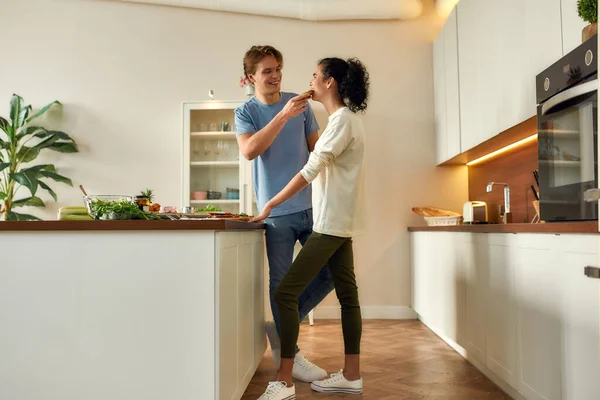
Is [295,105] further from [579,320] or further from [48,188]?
[48,188]

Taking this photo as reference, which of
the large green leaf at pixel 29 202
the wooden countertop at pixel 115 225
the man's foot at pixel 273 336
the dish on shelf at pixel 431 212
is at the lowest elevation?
the man's foot at pixel 273 336

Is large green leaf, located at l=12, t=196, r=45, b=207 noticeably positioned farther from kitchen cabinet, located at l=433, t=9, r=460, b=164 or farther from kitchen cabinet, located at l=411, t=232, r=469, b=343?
kitchen cabinet, located at l=433, t=9, r=460, b=164

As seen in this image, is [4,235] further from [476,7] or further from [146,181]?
[146,181]

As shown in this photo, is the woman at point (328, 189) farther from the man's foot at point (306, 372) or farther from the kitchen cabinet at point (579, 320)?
the kitchen cabinet at point (579, 320)

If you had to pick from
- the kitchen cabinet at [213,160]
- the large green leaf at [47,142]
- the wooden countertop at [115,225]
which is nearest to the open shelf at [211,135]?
the kitchen cabinet at [213,160]

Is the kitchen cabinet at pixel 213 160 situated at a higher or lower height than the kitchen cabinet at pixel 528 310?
higher

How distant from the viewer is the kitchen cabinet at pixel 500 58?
2639 millimetres

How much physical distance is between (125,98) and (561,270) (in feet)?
13.8

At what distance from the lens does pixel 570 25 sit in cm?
236

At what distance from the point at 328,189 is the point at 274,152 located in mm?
496

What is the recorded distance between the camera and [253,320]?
2.57 m

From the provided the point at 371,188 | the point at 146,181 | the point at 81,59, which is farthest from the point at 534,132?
the point at 81,59

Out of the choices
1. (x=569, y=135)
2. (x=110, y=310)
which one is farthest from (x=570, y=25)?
(x=110, y=310)

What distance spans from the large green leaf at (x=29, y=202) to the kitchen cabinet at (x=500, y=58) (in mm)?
3633
